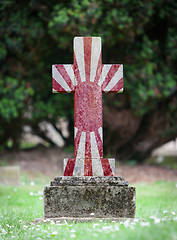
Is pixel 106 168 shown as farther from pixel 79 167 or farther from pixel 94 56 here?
pixel 94 56

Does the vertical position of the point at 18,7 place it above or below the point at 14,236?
above

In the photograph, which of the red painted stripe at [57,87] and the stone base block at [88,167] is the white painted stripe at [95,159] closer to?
the stone base block at [88,167]

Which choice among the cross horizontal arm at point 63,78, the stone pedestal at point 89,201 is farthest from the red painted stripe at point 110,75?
the stone pedestal at point 89,201

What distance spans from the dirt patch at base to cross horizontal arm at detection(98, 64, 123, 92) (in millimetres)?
4809

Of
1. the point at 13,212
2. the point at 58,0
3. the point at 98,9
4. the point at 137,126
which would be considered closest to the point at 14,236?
the point at 13,212

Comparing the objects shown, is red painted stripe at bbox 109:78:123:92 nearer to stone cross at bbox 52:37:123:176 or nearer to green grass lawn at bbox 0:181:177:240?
stone cross at bbox 52:37:123:176

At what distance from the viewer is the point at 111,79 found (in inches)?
175

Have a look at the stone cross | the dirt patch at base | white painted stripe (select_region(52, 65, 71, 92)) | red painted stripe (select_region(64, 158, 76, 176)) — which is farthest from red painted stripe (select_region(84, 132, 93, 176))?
the dirt patch at base

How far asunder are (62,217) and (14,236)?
650 mm

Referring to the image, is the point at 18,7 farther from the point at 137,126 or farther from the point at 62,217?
the point at 62,217

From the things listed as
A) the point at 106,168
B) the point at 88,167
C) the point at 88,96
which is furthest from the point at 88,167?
the point at 88,96

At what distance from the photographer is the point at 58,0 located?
340 inches

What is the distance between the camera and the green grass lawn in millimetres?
2725

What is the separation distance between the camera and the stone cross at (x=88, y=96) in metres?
4.22
